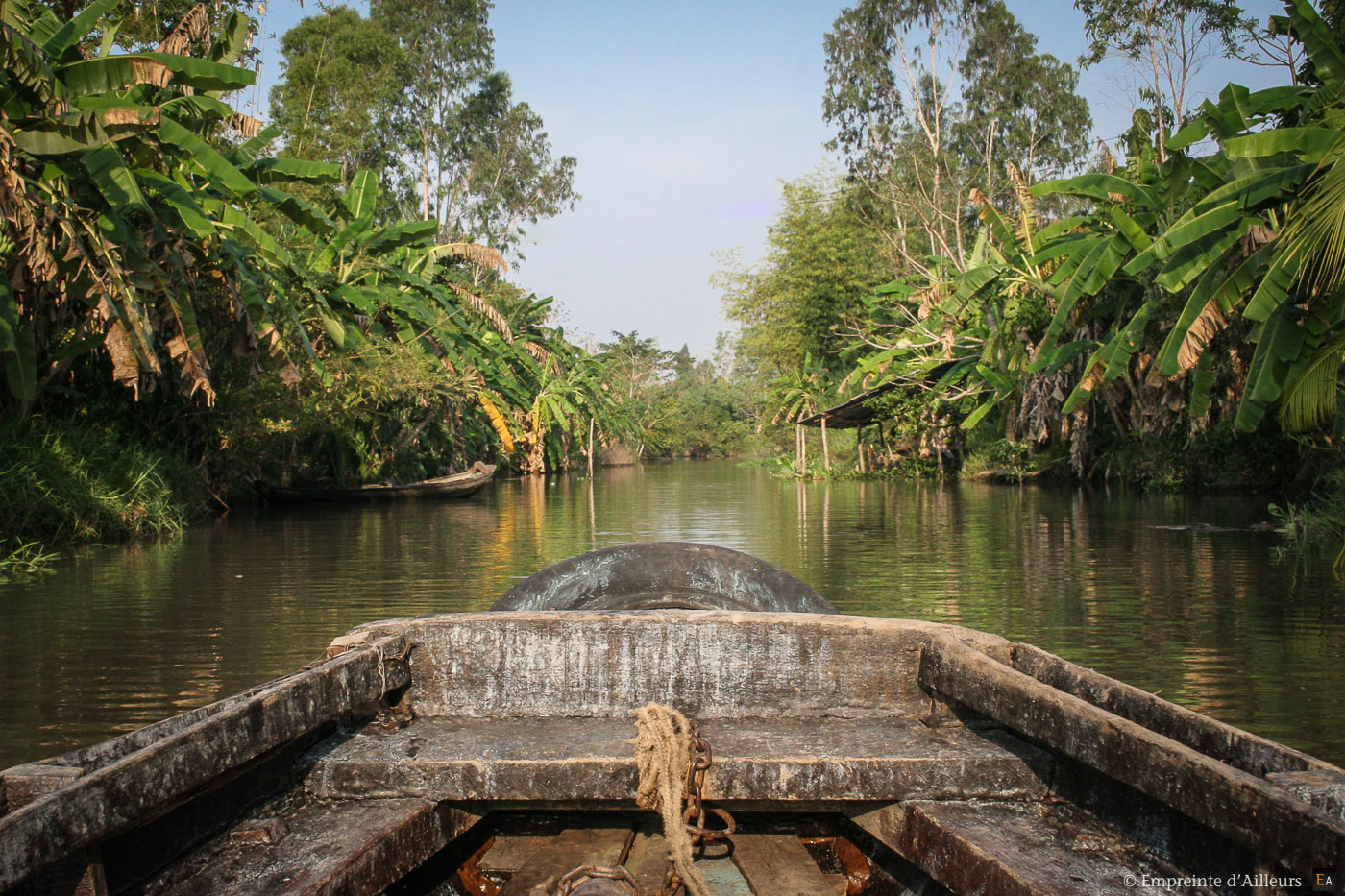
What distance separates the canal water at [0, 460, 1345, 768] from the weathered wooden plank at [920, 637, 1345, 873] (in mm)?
1941

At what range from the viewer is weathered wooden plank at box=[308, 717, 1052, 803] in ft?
9.03

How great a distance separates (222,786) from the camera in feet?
Result: 8.84

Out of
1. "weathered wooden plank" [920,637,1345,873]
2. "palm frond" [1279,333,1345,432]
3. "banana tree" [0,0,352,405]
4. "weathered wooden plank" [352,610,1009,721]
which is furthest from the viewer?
"banana tree" [0,0,352,405]

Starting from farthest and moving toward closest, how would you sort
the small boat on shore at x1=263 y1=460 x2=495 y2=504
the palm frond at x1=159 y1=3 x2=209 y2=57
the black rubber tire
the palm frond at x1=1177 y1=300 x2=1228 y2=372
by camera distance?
the small boat on shore at x1=263 y1=460 x2=495 y2=504 → the palm frond at x1=159 y1=3 x2=209 y2=57 → the palm frond at x1=1177 y1=300 x2=1228 y2=372 → the black rubber tire

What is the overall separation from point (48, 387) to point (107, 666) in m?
8.01

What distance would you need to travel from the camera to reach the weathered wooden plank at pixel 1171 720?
229 centimetres

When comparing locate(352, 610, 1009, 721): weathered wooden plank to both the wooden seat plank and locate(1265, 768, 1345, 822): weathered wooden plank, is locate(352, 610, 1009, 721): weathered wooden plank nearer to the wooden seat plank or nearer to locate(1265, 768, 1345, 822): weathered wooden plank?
the wooden seat plank

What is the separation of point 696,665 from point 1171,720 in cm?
147

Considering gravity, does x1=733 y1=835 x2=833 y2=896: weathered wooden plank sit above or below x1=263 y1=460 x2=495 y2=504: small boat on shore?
below

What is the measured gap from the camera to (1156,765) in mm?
2242

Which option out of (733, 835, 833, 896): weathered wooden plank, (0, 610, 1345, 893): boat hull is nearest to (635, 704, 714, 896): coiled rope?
(0, 610, 1345, 893): boat hull

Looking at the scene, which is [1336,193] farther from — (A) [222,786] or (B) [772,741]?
(A) [222,786]

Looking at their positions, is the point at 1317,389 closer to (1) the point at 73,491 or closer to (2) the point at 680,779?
(2) the point at 680,779

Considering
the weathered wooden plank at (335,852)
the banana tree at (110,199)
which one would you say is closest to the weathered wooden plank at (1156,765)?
the weathered wooden plank at (335,852)
